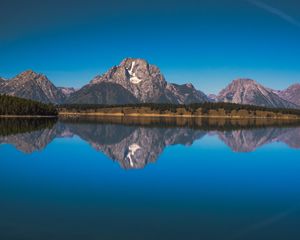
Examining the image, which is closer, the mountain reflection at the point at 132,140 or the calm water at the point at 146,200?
the calm water at the point at 146,200

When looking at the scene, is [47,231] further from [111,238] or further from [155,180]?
[155,180]

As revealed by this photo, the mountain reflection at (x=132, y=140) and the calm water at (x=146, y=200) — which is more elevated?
the mountain reflection at (x=132, y=140)

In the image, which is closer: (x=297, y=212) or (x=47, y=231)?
(x=47, y=231)

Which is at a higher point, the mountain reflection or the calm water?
the mountain reflection

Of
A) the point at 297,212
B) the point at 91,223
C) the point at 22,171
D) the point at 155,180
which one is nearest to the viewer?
the point at 91,223

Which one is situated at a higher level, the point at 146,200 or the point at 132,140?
the point at 132,140

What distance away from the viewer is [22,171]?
124 ft

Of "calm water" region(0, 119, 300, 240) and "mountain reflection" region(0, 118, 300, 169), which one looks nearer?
"calm water" region(0, 119, 300, 240)

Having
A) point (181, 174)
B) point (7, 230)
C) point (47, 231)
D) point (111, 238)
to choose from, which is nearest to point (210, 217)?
point (111, 238)

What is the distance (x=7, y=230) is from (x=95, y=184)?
1300 centimetres

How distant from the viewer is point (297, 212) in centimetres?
2430

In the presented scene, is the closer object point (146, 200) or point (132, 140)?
point (146, 200)

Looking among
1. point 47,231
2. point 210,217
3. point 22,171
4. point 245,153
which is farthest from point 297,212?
point 245,153

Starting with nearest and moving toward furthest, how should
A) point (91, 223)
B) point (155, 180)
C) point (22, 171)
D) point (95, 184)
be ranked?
point (91, 223) < point (95, 184) < point (155, 180) < point (22, 171)
